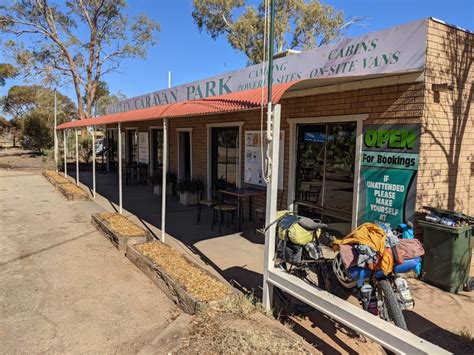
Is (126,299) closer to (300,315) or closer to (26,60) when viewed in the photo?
(300,315)

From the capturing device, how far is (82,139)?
2483 centimetres

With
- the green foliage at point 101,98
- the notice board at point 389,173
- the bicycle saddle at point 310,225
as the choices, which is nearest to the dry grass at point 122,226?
the bicycle saddle at point 310,225

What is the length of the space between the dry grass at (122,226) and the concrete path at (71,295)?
331 millimetres

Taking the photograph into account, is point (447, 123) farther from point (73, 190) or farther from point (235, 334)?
point (73, 190)

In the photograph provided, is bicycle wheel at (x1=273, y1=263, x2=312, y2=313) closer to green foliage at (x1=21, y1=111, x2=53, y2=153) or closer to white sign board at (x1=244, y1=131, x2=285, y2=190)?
white sign board at (x1=244, y1=131, x2=285, y2=190)

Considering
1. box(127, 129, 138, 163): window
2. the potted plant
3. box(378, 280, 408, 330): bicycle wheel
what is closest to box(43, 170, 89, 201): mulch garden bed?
box(127, 129, 138, 163): window

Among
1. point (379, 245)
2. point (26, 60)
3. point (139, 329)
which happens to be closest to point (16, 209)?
point (139, 329)

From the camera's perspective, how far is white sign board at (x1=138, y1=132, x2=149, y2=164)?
47.6 feet

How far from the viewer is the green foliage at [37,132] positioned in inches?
1214

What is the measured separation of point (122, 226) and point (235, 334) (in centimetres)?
424

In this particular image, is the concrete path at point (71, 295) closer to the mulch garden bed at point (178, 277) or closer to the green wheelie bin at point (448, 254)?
the mulch garden bed at point (178, 277)

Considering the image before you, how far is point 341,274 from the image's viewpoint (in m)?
3.14

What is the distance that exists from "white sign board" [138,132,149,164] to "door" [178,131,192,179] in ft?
10.1

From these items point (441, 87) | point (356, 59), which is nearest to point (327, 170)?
point (356, 59)
